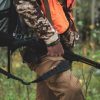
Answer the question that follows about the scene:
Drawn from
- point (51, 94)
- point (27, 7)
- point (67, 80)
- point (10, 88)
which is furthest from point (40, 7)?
point (10, 88)

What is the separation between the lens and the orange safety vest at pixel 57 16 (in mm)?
5430

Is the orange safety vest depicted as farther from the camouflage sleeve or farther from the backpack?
the backpack

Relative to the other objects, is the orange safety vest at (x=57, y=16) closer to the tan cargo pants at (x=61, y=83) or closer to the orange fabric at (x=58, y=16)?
the orange fabric at (x=58, y=16)

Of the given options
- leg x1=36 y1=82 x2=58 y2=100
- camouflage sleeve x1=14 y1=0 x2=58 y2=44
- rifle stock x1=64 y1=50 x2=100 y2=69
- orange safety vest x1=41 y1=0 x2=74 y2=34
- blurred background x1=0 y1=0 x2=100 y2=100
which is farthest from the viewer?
blurred background x1=0 y1=0 x2=100 y2=100

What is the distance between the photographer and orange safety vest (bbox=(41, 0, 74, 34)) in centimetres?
543

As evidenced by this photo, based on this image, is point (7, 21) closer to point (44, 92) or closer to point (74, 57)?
point (74, 57)

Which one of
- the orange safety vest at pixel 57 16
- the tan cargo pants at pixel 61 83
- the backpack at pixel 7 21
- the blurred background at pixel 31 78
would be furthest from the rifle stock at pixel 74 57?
the blurred background at pixel 31 78

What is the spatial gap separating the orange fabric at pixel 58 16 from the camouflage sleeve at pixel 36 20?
126 mm

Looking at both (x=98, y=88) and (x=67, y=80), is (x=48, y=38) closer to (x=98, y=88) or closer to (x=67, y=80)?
(x=67, y=80)

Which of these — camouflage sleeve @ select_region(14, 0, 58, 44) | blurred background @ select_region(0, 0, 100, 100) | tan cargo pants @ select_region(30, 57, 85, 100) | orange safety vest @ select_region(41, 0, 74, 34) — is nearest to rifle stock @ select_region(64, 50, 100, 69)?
tan cargo pants @ select_region(30, 57, 85, 100)

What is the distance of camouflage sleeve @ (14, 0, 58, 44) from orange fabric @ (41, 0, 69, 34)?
13 centimetres

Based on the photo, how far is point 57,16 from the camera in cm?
543

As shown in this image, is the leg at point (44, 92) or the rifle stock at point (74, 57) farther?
the leg at point (44, 92)

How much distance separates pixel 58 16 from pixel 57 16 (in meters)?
0.01
